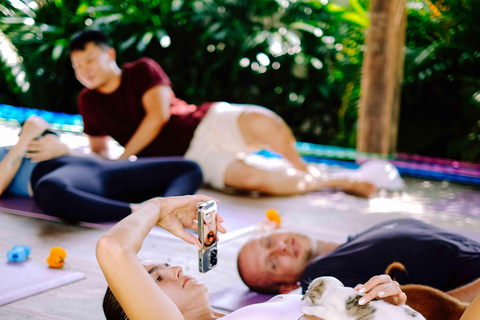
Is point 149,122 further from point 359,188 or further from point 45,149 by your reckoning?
point 359,188

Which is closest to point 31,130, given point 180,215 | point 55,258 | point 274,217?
point 55,258

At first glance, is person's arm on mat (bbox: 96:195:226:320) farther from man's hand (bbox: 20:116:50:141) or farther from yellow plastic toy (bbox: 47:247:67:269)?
man's hand (bbox: 20:116:50:141)

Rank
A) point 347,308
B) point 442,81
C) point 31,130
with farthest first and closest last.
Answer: point 442,81
point 31,130
point 347,308

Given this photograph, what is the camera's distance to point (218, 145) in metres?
2.94

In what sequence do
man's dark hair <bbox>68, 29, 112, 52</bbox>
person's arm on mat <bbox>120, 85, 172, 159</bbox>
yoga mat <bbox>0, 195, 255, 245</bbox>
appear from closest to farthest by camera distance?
yoga mat <bbox>0, 195, 255, 245</bbox> → man's dark hair <bbox>68, 29, 112, 52</bbox> → person's arm on mat <bbox>120, 85, 172, 159</bbox>

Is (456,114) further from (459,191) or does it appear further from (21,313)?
(21,313)

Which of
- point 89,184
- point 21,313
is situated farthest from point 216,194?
point 21,313

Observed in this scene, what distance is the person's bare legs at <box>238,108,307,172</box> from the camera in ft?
9.62

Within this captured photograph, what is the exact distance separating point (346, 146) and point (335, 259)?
3151 millimetres

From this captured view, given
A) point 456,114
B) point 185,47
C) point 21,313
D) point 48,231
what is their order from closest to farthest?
point 21,313, point 48,231, point 456,114, point 185,47

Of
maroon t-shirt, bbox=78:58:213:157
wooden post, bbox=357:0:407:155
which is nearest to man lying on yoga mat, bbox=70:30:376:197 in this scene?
maroon t-shirt, bbox=78:58:213:157

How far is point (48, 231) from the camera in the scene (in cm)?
209

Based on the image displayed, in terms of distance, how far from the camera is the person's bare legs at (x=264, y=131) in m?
2.93

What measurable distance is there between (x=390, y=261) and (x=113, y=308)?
2.35ft
